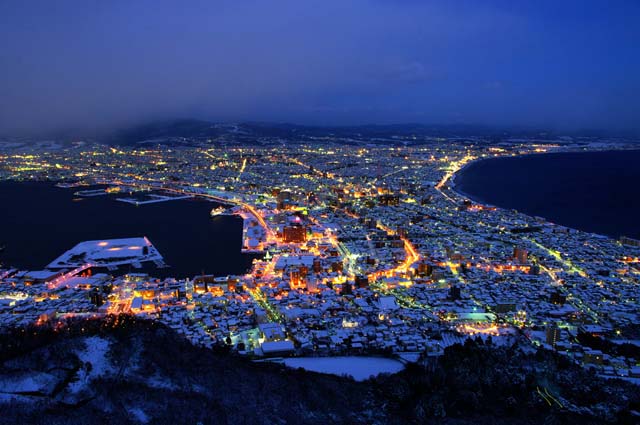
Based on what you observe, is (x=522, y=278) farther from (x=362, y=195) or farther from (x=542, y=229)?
(x=362, y=195)

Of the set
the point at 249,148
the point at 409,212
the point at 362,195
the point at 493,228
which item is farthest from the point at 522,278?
the point at 249,148

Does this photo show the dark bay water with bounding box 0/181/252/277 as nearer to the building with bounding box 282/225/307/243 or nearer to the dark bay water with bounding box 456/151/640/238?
the building with bounding box 282/225/307/243

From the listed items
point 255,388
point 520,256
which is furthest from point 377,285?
point 255,388

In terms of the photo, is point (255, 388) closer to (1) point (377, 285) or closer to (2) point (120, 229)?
(1) point (377, 285)

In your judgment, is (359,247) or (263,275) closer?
(263,275)

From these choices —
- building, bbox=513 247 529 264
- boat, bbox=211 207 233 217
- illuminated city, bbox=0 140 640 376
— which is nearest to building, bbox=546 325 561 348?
illuminated city, bbox=0 140 640 376
